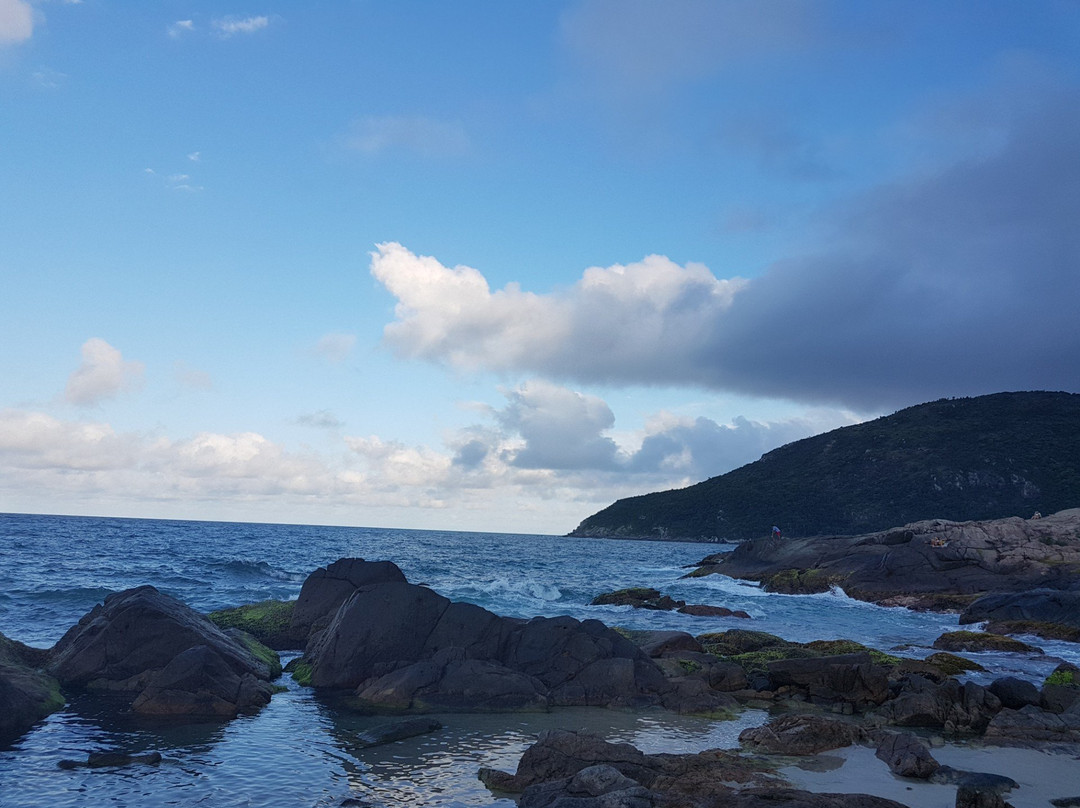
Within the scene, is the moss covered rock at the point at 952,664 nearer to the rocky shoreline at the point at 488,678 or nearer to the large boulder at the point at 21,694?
the rocky shoreline at the point at 488,678

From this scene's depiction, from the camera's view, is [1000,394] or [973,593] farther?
[1000,394]

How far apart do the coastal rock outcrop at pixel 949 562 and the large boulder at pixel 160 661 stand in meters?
44.7

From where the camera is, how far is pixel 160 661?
20.0 metres

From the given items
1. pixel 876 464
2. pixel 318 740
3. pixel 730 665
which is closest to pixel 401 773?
pixel 318 740

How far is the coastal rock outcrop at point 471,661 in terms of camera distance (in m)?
19.7

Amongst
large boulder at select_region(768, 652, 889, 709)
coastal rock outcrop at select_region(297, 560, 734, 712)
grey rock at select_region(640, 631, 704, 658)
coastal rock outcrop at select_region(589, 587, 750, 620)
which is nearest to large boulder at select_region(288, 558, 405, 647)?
coastal rock outcrop at select_region(297, 560, 734, 712)

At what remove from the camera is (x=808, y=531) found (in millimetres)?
132500

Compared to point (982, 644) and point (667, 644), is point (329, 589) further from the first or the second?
point (982, 644)

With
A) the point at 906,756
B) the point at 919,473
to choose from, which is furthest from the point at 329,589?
the point at 919,473

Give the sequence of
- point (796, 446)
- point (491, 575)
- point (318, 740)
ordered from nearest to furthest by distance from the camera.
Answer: point (318, 740)
point (491, 575)
point (796, 446)

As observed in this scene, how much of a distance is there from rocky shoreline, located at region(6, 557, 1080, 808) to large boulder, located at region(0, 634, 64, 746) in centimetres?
5

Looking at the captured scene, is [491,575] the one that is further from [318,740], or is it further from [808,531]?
[808,531]

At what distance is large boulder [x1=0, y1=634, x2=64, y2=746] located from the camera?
618 inches

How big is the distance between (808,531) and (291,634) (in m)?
120
